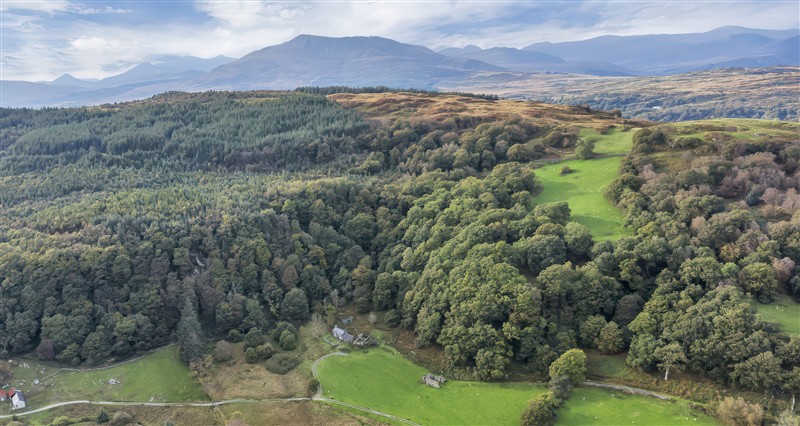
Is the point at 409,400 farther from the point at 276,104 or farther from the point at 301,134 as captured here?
the point at 276,104

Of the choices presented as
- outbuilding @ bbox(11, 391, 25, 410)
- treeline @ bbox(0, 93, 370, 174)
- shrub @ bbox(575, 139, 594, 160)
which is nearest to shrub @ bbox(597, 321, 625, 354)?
shrub @ bbox(575, 139, 594, 160)

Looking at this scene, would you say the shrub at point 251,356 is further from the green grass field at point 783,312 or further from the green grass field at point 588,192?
the green grass field at point 783,312

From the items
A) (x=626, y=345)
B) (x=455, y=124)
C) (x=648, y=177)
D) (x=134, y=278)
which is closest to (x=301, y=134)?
(x=455, y=124)

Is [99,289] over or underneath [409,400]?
over

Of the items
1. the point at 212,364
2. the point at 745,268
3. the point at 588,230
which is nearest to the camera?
Answer: the point at 745,268

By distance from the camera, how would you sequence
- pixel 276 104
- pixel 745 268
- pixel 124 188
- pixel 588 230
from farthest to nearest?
pixel 276 104 < pixel 124 188 < pixel 588 230 < pixel 745 268

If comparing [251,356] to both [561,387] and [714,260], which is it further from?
[714,260]

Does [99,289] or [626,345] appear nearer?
[626,345]

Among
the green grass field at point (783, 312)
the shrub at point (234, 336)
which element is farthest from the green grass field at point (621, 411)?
the shrub at point (234, 336)
